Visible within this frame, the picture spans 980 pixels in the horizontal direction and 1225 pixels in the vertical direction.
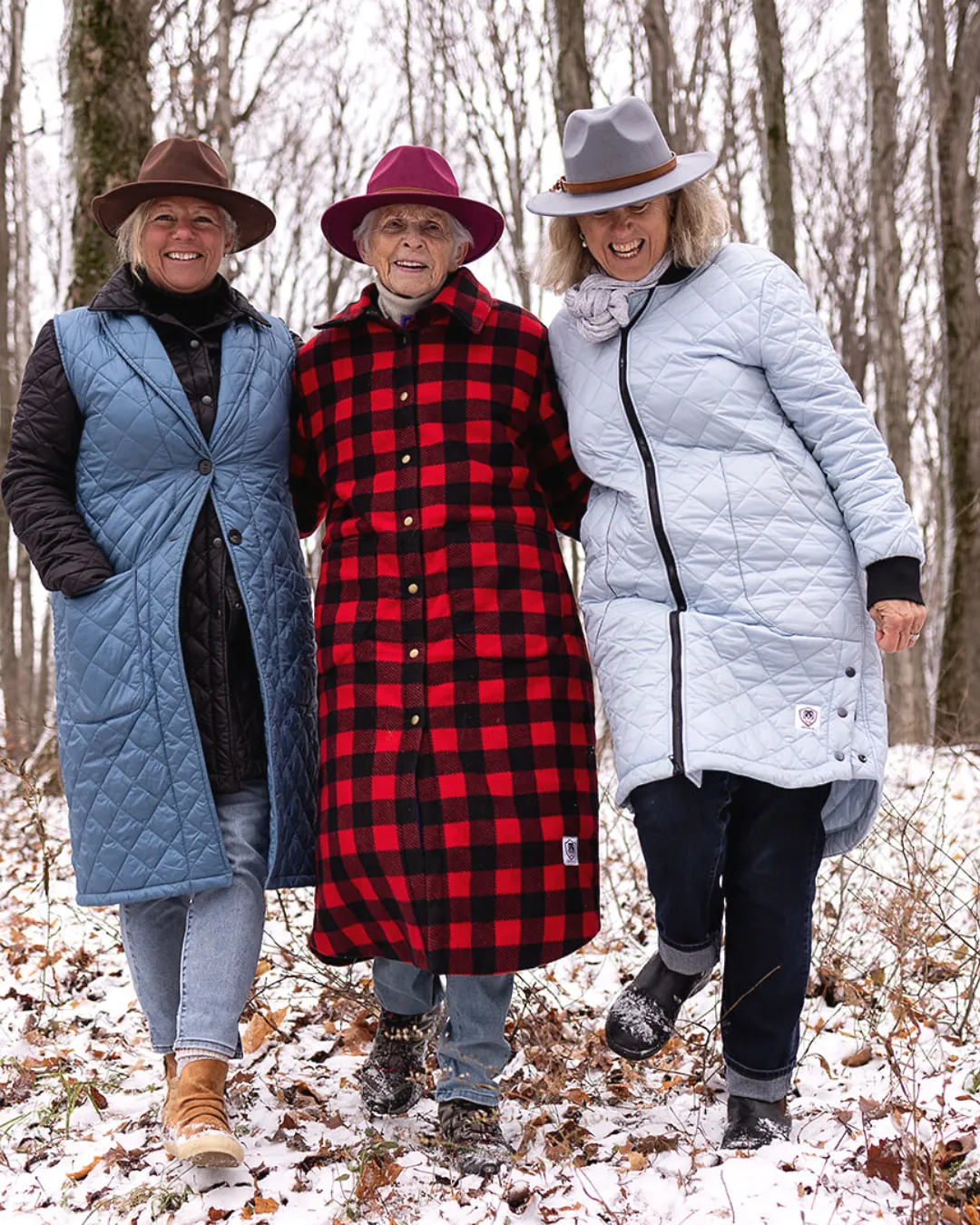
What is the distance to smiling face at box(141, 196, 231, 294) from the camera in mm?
2963

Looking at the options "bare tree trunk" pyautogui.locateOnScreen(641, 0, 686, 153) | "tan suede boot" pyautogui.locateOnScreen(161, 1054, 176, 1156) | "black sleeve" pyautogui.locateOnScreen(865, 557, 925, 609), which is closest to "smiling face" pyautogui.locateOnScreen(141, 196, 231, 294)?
"black sleeve" pyautogui.locateOnScreen(865, 557, 925, 609)

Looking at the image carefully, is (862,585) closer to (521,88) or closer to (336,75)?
(521,88)

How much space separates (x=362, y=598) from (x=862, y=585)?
1214mm

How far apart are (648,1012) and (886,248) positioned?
32.4ft

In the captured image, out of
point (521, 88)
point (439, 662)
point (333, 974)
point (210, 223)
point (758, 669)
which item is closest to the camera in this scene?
point (758, 669)

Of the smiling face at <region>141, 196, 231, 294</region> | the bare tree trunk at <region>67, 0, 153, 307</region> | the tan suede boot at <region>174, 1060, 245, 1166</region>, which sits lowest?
the tan suede boot at <region>174, 1060, 245, 1166</region>

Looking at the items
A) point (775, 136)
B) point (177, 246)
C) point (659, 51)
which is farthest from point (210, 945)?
point (659, 51)

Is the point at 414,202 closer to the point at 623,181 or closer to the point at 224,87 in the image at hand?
the point at 623,181

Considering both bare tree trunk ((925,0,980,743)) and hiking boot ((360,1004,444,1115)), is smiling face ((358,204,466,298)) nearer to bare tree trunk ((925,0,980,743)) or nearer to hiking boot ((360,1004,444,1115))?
hiking boot ((360,1004,444,1115))

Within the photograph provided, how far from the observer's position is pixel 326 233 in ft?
10.3

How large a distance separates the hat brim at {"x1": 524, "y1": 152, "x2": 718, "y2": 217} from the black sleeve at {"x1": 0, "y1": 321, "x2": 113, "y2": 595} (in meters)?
1.27

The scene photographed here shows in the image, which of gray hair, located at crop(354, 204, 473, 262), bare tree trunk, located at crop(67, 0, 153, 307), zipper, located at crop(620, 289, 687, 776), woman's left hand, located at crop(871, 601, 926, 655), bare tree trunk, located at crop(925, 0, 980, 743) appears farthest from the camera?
bare tree trunk, located at crop(925, 0, 980, 743)

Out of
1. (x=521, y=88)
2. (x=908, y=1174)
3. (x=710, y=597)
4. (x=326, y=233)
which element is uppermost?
(x=521, y=88)

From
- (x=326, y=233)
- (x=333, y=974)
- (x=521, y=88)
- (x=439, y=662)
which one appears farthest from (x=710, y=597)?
(x=521, y=88)
